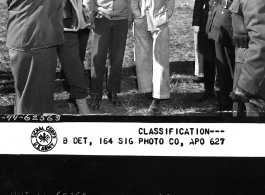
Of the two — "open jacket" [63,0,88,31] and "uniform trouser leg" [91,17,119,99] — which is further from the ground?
"open jacket" [63,0,88,31]

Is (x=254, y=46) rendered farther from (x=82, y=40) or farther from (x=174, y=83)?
(x=82, y=40)

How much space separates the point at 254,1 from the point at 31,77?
1664 millimetres

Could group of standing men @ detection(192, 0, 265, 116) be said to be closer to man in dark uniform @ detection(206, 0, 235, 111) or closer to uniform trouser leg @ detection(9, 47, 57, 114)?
man in dark uniform @ detection(206, 0, 235, 111)

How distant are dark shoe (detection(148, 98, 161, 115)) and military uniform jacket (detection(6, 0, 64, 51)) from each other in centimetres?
84

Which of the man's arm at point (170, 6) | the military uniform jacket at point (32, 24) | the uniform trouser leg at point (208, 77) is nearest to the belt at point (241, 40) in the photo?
the uniform trouser leg at point (208, 77)

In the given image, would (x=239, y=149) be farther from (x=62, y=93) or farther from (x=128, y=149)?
(x=62, y=93)

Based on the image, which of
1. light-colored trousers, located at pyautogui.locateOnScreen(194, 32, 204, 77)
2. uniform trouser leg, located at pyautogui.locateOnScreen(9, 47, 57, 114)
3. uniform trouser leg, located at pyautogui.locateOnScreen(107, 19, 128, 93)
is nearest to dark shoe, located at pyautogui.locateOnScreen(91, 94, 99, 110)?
uniform trouser leg, located at pyautogui.locateOnScreen(107, 19, 128, 93)

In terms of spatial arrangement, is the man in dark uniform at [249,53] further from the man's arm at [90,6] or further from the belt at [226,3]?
the man's arm at [90,6]

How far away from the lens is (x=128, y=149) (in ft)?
12.9

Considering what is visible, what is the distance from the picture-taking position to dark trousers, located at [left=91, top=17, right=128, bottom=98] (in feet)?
14.1

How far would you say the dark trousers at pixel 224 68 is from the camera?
419cm

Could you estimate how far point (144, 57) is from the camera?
4.34 m

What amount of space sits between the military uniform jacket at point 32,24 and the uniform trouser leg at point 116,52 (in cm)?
44
